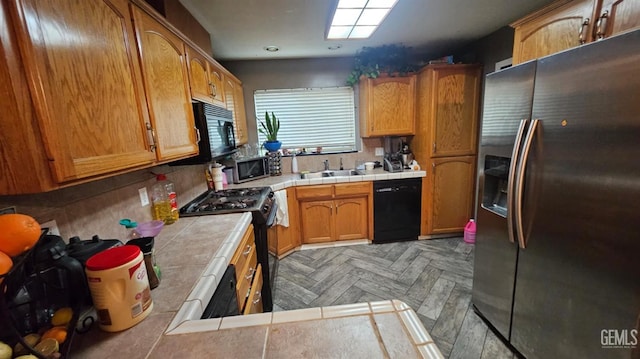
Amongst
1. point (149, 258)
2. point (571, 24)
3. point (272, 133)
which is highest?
point (571, 24)

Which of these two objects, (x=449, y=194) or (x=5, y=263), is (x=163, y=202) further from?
(x=449, y=194)

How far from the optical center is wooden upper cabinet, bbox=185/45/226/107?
1.61 meters

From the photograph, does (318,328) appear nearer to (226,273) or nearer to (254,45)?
(226,273)

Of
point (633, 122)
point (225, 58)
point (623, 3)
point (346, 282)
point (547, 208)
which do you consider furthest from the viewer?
point (225, 58)

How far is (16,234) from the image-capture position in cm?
59

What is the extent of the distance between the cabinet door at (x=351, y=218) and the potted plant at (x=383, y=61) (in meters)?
1.52

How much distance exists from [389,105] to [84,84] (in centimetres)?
281

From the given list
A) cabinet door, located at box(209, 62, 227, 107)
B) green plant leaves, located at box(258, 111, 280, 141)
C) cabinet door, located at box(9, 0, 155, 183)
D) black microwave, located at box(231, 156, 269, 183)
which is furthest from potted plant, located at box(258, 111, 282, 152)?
cabinet door, located at box(9, 0, 155, 183)

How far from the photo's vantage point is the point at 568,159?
111 centimetres

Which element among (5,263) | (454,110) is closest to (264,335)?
(5,263)

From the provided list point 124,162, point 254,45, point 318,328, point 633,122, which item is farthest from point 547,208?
point 254,45

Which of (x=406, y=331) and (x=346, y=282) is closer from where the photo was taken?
(x=406, y=331)

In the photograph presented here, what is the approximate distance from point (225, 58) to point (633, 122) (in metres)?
3.40

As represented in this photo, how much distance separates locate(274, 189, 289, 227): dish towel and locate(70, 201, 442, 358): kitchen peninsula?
1779 mm
